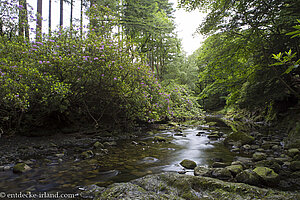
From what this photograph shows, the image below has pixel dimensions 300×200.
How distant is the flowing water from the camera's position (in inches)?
138

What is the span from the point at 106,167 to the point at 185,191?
2.27m

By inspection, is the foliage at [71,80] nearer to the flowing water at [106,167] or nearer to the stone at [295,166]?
the flowing water at [106,167]

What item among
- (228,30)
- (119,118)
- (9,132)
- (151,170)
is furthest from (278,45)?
(9,132)

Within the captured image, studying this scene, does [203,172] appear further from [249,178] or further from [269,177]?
[269,177]

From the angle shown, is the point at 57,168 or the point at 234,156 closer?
the point at 57,168

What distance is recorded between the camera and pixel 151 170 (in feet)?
14.5

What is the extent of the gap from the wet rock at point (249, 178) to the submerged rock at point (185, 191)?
0.37 m

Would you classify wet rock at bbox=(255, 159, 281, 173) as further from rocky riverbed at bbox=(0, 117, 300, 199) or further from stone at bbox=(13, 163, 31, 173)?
stone at bbox=(13, 163, 31, 173)

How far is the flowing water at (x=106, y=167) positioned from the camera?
3.51 meters

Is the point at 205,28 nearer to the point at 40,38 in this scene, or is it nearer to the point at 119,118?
the point at 119,118

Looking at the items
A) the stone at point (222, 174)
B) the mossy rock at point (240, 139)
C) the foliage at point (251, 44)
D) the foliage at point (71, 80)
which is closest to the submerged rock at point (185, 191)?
the stone at point (222, 174)

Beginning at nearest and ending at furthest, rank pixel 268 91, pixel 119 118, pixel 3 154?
pixel 3 154
pixel 268 91
pixel 119 118

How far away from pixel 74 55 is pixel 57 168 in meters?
4.50

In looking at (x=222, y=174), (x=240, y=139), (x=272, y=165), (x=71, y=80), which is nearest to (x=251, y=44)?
(x=240, y=139)
